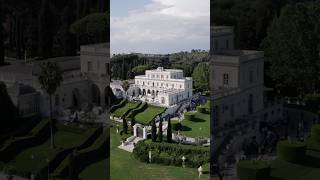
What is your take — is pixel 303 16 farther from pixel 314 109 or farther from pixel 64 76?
pixel 64 76

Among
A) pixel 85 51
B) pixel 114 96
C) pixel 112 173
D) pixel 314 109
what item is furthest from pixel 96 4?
pixel 314 109

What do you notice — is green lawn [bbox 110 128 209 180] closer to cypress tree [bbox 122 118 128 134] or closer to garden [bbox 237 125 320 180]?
cypress tree [bbox 122 118 128 134]

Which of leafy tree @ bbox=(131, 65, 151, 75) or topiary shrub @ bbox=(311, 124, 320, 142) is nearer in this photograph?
leafy tree @ bbox=(131, 65, 151, 75)

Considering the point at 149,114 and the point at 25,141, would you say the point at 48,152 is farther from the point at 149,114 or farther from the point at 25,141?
the point at 149,114

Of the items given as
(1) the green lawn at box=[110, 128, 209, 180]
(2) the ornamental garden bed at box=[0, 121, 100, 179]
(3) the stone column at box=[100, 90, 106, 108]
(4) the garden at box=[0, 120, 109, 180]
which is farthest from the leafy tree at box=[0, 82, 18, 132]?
(1) the green lawn at box=[110, 128, 209, 180]

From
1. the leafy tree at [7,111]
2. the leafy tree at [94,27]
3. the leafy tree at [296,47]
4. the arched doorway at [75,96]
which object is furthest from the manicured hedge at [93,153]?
the leafy tree at [296,47]

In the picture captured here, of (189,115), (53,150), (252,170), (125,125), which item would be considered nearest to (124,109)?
(125,125)

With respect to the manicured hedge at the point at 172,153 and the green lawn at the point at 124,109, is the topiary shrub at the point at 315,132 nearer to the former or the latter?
the manicured hedge at the point at 172,153
